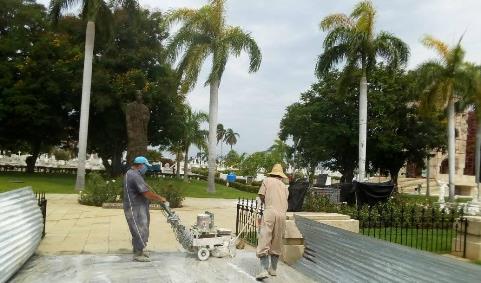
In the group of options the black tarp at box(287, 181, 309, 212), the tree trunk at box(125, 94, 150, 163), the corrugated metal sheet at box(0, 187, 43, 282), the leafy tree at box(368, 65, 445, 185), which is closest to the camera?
the corrugated metal sheet at box(0, 187, 43, 282)

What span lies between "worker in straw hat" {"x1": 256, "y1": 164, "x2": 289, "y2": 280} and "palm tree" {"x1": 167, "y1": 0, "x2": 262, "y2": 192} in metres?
20.6

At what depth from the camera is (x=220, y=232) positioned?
29.8 feet

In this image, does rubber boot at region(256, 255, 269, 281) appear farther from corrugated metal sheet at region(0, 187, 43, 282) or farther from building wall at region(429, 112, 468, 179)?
building wall at region(429, 112, 468, 179)

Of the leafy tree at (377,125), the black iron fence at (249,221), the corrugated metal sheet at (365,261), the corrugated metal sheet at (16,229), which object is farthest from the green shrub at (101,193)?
the leafy tree at (377,125)

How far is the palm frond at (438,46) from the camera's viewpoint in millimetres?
29089

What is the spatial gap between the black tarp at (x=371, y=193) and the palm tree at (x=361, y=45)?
8090 millimetres

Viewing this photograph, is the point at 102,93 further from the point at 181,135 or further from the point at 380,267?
the point at 380,267

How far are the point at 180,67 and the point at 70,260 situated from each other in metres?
20.9

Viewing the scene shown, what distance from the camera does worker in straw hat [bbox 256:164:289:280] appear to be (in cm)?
748

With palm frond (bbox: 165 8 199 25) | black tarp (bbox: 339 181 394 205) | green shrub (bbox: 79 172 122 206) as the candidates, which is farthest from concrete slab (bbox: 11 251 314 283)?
palm frond (bbox: 165 8 199 25)

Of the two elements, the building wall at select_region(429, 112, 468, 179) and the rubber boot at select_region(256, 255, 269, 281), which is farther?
the building wall at select_region(429, 112, 468, 179)

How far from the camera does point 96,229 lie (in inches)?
495

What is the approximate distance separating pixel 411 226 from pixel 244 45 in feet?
54.7

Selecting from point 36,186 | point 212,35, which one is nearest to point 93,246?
point 36,186
